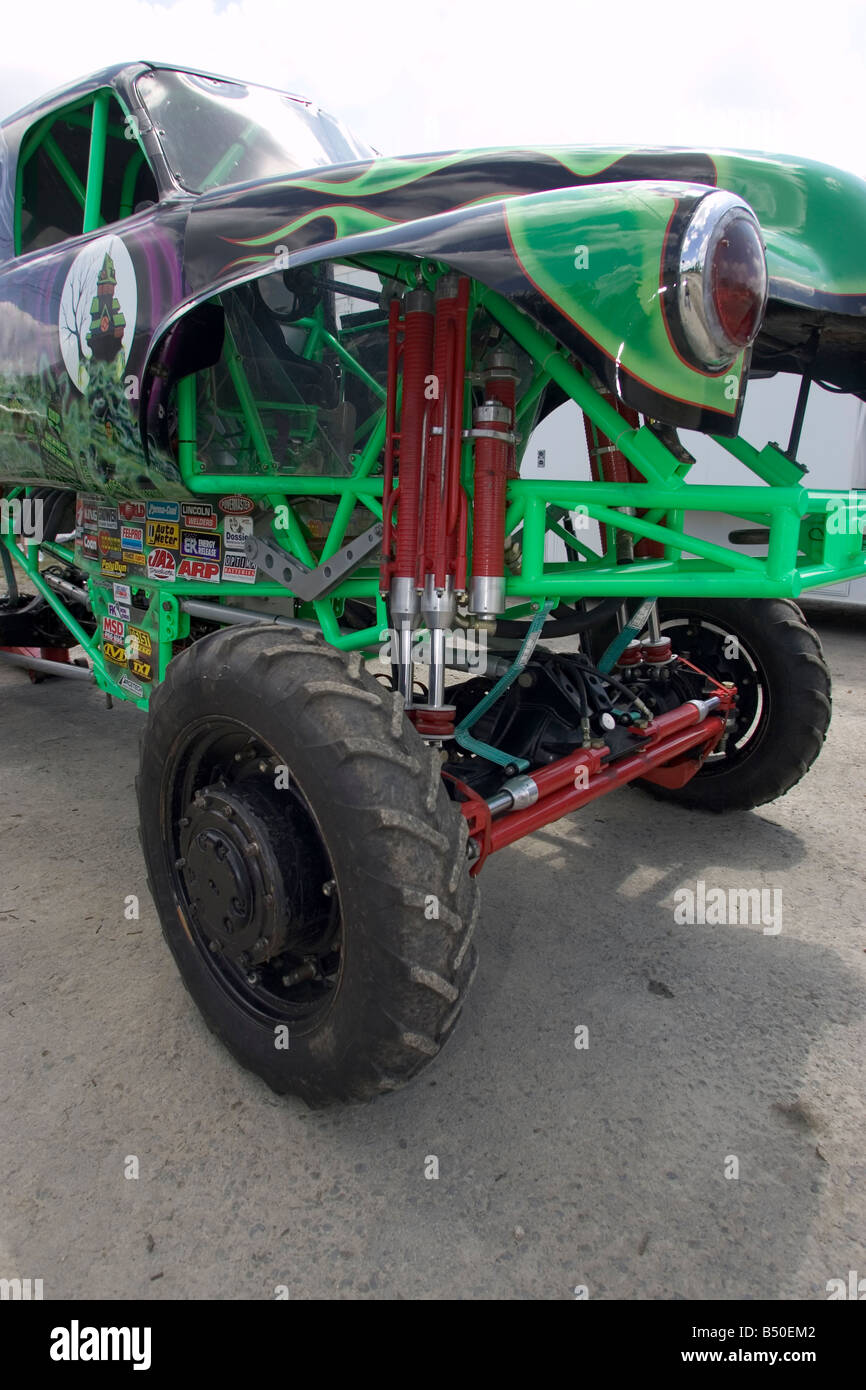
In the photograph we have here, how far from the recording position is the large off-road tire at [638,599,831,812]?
354 cm

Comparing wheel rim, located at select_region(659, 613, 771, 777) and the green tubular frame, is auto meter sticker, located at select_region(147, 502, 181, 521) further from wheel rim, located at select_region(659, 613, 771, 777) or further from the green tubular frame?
wheel rim, located at select_region(659, 613, 771, 777)

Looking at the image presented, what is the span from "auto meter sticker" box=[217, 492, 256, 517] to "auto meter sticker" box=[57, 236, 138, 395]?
1.62 feet

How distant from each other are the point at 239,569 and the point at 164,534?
43 cm

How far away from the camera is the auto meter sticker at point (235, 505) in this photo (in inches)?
112

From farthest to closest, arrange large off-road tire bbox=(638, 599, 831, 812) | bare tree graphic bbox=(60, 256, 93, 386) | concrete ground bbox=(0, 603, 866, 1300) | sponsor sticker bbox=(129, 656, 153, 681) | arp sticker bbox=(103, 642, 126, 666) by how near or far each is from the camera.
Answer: large off-road tire bbox=(638, 599, 831, 812) → arp sticker bbox=(103, 642, 126, 666) → sponsor sticker bbox=(129, 656, 153, 681) → bare tree graphic bbox=(60, 256, 93, 386) → concrete ground bbox=(0, 603, 866, 1300)

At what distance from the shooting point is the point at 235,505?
2.87 m

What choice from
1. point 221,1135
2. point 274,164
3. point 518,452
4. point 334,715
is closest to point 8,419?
point 274,164

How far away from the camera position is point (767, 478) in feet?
8.32

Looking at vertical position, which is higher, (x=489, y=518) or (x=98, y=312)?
(x=98, y=312)

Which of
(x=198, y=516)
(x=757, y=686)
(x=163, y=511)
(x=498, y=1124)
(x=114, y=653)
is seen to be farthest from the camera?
(x=757, y=686)

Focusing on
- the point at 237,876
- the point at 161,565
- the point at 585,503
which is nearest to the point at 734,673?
the point at 585,503

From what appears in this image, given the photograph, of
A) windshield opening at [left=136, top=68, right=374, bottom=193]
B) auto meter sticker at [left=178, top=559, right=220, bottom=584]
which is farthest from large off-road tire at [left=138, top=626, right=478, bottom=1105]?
windshield opening at [left=136, top=68, right=374, bottom=193]

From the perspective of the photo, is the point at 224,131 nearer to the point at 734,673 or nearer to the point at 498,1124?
the point at 734,673

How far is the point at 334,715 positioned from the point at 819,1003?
1.78 m
